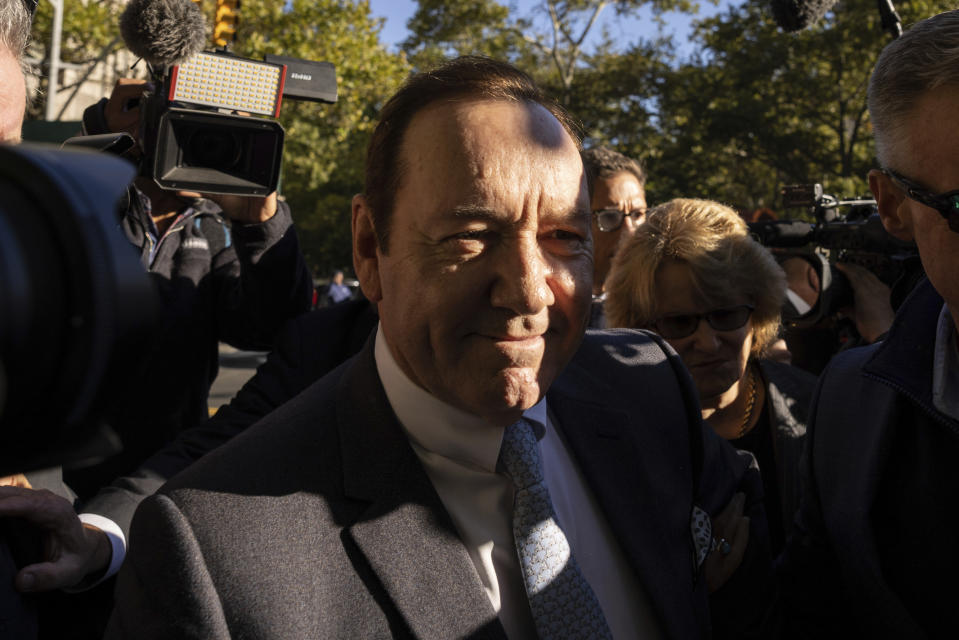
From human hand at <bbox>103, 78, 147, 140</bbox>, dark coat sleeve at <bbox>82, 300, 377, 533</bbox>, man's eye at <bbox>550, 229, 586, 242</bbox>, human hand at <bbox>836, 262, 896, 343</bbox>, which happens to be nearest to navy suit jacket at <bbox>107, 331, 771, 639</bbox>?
man's eye at <bbox>550, 229, 586, 242</bbox>

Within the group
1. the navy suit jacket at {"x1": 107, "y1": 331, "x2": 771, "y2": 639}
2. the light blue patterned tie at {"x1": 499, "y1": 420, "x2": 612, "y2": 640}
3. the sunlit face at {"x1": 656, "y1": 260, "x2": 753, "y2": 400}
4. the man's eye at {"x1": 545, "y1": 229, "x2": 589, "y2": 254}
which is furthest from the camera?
the sunlit face at {"x1": 656, "y1": 260, "x2": 753, "y2": 400}

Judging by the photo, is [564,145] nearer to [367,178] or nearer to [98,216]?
[367,178]

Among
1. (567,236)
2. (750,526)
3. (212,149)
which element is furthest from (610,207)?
(567,236)

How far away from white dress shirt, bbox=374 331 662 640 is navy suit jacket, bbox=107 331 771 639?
45 millimetres

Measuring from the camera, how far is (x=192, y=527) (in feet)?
4.45

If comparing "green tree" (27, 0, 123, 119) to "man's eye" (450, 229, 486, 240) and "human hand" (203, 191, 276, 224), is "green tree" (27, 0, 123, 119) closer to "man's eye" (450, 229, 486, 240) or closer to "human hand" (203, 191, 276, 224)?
"human hand" (203, 191, 276, 224)

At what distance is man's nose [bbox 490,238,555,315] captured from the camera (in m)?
1.51

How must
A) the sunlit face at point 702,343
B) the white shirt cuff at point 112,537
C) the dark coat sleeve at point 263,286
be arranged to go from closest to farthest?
the white shirt cuff at point 112,537 → the dark coat sleeve at point 263,286 → the sunlit face at point 702,343

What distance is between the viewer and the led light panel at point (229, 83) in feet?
8.26

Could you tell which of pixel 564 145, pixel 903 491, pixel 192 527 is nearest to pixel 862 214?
pixel 903 491

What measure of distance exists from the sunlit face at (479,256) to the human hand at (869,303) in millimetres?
2121

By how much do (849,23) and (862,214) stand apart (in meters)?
17.2

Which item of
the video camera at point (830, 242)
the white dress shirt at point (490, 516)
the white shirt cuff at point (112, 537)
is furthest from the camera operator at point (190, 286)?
the video camera at point (830, 242)

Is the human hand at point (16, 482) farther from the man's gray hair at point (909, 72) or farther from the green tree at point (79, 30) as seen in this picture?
the green tree at point (79, 30)
